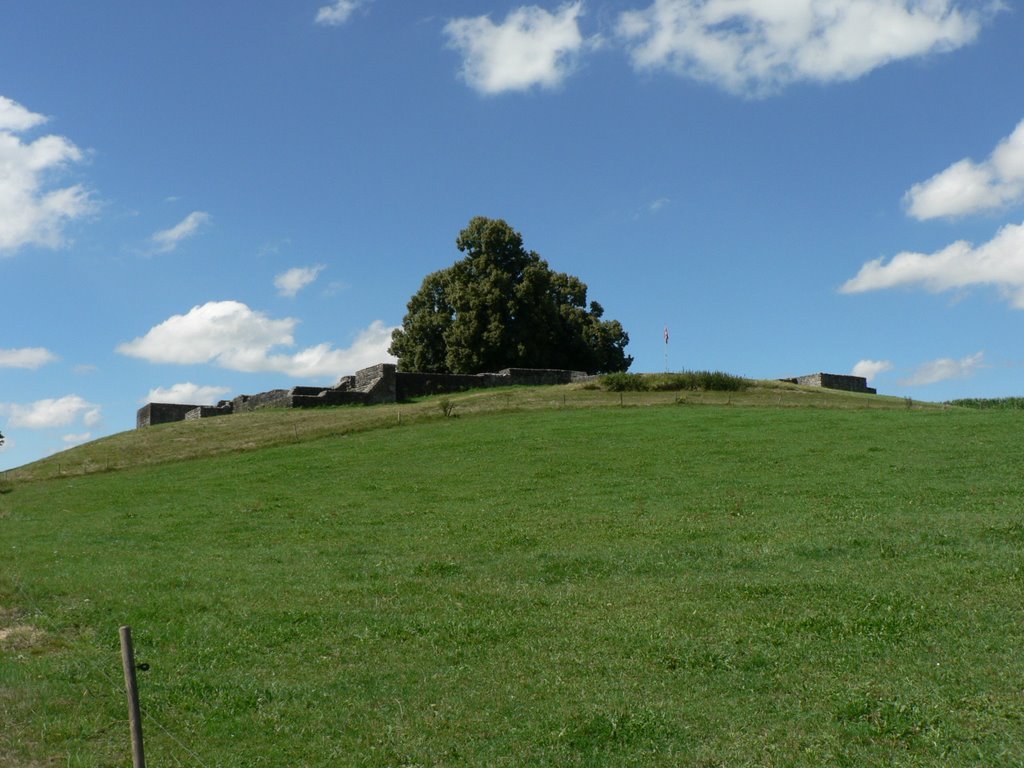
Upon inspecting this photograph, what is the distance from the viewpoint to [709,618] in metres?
11.9

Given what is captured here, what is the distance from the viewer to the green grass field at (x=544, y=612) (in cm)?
857

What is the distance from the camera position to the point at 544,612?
12578mm

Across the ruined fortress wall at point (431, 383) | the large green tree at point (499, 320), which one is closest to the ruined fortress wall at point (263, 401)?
the ruined fortress wall at point (431, 383)

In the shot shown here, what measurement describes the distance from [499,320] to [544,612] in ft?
148

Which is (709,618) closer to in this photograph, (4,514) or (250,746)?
(250,746)

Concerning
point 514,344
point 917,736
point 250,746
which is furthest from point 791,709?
point 514,344

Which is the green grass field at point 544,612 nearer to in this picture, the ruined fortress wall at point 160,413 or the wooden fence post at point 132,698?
the wooden fence post at point 132,698

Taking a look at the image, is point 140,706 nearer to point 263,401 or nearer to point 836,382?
point 263,401

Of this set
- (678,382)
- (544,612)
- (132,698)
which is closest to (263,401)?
(678,382)

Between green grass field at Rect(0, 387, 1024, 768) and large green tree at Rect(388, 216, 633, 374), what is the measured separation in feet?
100

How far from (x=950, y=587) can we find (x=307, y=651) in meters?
8.44

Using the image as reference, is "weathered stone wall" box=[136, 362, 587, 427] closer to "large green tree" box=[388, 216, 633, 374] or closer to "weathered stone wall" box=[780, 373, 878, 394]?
"large green tree" box=[388, 216, 633, 374]

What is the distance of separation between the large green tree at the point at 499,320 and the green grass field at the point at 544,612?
30.6m

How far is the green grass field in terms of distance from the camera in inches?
337
